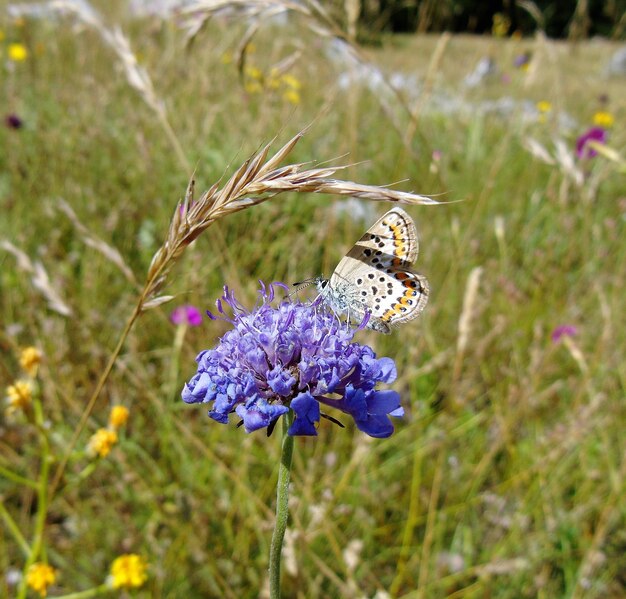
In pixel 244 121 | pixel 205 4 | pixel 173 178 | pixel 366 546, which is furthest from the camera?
pixel 244 121

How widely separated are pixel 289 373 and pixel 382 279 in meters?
0.38

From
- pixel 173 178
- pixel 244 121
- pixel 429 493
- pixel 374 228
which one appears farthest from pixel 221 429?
pixel 244 121

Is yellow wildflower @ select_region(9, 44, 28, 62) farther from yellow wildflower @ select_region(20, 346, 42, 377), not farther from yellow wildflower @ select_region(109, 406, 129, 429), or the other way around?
yellow wildflower @ select_region(109, 406, 129, 429)

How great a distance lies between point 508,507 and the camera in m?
2.27

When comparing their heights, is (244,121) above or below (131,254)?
above

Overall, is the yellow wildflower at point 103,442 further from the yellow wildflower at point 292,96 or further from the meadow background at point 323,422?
the yellow wildflower at point 292,96

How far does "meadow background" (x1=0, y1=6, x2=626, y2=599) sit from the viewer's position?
1987 mm

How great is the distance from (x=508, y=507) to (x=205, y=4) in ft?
6.42

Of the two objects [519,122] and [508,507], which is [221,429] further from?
[519,122]

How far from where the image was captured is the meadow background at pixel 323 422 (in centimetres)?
199

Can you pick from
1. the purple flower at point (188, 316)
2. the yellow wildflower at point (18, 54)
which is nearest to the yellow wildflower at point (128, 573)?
the purple flower at point (188, 316)

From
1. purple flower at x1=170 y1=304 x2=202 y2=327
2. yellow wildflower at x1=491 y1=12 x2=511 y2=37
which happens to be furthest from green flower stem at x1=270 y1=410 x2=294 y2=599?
yellow wildflower at x1=491 y1=12 x2=511 y2=37

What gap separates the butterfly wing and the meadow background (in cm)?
24

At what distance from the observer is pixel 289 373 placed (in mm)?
1014
